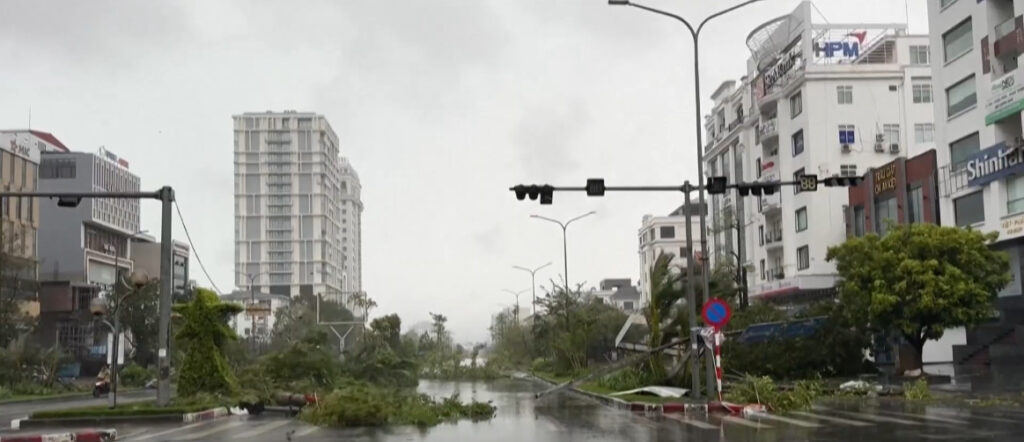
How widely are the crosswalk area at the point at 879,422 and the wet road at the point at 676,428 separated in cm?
1

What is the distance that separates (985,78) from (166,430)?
35.7 meters

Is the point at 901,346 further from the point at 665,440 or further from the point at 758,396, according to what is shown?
the point at 665,440

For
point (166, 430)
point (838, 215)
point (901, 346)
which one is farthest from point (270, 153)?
point (166, 430)

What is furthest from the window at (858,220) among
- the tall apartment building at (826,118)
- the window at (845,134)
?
the window at (845,134)

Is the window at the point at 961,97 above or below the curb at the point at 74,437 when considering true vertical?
above

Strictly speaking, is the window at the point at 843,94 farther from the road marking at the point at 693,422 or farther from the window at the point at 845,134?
the road marking at the point at 693,422

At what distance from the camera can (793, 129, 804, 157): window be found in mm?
65000

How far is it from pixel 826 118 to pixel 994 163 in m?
23.4

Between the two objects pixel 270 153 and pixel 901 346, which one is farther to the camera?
pixel 270 153

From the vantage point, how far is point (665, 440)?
16.3 m

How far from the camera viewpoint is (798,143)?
216 feet

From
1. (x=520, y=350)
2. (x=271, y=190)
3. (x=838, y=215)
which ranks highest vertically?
(x=271, y=190)

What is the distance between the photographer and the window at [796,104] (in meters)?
65.0

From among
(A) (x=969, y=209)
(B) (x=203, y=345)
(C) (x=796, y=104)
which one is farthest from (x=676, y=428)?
(C) (x=796, y=104)
